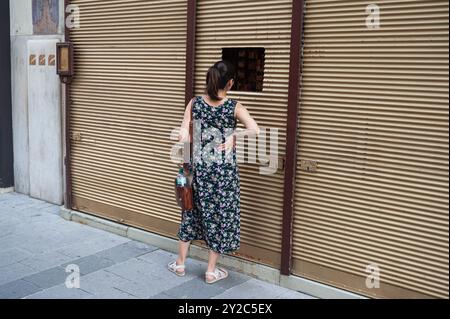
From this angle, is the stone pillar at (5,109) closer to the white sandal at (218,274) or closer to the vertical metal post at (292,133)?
the white sandal at (218,274)

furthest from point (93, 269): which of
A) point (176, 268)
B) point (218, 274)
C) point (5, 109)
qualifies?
point (5, 109)

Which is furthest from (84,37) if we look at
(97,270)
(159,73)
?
(97,270)

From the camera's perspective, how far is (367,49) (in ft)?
13.3

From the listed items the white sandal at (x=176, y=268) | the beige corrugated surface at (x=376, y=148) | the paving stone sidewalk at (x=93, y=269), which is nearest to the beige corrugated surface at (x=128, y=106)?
the paving stone sidewalk at (x=93, y=269)

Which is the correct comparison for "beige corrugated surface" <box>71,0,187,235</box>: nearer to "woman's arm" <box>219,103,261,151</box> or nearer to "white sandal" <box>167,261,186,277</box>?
"white sandal" <box>167,261,186,277</box>

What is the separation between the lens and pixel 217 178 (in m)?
4.56

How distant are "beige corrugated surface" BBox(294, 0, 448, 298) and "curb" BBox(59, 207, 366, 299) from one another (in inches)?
3.6

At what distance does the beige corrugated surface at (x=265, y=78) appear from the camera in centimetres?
458

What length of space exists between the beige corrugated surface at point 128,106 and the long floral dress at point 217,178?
0.93 m

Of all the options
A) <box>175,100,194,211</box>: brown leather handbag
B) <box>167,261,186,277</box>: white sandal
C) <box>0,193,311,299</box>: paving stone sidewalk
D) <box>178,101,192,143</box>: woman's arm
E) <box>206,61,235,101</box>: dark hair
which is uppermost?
<box>206,61,235,101</box>: dark hair

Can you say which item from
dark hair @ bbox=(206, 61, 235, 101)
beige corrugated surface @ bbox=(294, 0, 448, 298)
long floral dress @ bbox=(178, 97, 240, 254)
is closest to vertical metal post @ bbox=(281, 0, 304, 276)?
beige corrugated surface @ bbox=(294, 0, 448, 298)

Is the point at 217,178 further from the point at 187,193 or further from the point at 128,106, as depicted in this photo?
the point at 128,106

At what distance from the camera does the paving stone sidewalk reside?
14.9 feet
